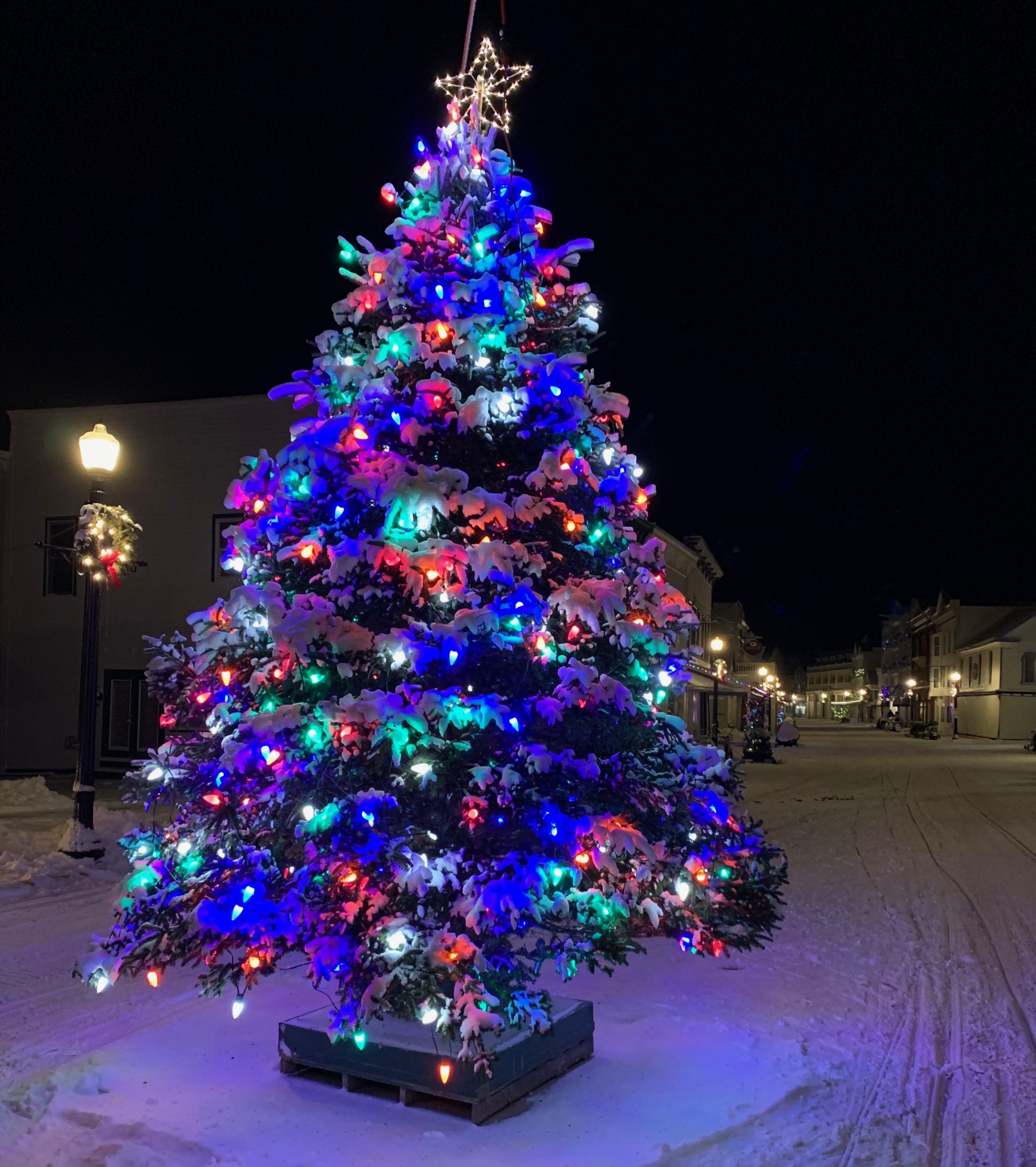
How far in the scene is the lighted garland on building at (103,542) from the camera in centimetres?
1170

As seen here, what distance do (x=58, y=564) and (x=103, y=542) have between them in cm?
1268

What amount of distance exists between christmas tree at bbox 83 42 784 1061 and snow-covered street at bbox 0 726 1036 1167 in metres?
0.56

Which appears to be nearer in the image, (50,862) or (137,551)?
(50,862)

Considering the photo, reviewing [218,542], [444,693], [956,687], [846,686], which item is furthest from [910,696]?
[444,693]

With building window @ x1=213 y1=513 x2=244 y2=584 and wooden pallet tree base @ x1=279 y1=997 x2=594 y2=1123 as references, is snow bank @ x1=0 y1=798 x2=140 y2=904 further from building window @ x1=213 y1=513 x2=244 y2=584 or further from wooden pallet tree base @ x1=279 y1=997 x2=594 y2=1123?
building window @ x1=213 y1=513 x2=244 y2=584

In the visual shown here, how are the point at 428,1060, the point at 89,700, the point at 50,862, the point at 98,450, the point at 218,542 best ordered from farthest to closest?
the point at 218,542
the point at 89,700
the point at 98,450
the point at 50,862
the point at 428,1060

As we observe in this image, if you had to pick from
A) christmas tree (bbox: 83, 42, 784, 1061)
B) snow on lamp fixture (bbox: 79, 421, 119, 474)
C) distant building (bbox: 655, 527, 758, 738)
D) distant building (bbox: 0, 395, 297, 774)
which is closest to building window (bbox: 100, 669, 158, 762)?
distant building (bbox: 0, 395, 297, 774)

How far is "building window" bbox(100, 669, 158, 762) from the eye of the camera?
2223 centimetres

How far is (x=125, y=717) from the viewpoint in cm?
2250

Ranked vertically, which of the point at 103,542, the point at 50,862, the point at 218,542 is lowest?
the point at 50,862

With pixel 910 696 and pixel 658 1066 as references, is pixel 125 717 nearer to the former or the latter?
pixel 658 1066

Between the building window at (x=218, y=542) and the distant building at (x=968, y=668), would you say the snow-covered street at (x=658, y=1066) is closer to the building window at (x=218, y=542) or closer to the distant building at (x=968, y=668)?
the building window at (x=218, y=542)

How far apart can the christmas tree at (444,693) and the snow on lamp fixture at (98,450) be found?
6.58m

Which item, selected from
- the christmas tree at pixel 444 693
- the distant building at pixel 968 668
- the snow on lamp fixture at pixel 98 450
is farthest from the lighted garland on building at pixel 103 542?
the distant building at pixel 968 668
